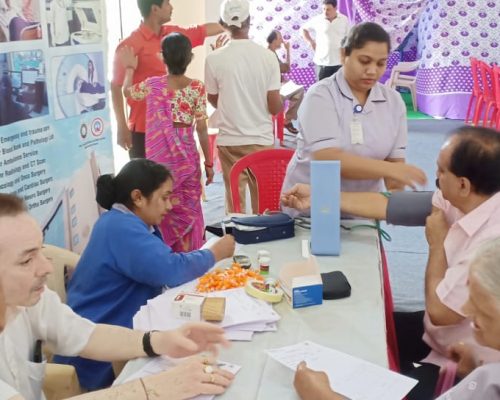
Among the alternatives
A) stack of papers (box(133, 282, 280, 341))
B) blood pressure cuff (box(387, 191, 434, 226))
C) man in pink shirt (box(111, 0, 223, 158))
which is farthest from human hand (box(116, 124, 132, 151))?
stack of papers (box(133, 282, 280, 341))

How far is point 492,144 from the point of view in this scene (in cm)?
157

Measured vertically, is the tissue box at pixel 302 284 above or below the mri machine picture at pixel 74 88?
below

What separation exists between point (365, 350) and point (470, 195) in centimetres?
57

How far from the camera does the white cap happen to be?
3.43 metres

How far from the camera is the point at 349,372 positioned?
1.27 metres

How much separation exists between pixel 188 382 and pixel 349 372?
0.35 metres

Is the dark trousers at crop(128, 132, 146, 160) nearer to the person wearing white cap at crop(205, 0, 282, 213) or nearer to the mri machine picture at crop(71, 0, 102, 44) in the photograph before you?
the person wearing white cap at crop(205, 0, 282, 213)

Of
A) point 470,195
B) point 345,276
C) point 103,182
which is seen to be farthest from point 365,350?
point 103,182

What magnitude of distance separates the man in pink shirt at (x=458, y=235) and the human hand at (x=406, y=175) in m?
0.41

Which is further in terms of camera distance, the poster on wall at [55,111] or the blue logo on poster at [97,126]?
the blue logo on poster at [97,126]

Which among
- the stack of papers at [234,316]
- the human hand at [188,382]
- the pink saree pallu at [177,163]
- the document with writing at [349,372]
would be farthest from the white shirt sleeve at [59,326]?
the pink saree pallu at [177,163]

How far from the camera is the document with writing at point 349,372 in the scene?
119cm

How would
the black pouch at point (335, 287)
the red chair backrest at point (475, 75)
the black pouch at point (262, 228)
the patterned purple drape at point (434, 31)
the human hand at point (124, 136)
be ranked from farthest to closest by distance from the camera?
the patterned purple drape at point (434, 31)
the red chair backrest at point (475, 75)
the human hand at point (124, 136)
the black pouch at point (262, 228)
the black pouch at point (335, 287)

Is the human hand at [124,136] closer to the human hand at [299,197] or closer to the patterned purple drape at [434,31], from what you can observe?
the human hand at [299,197]
